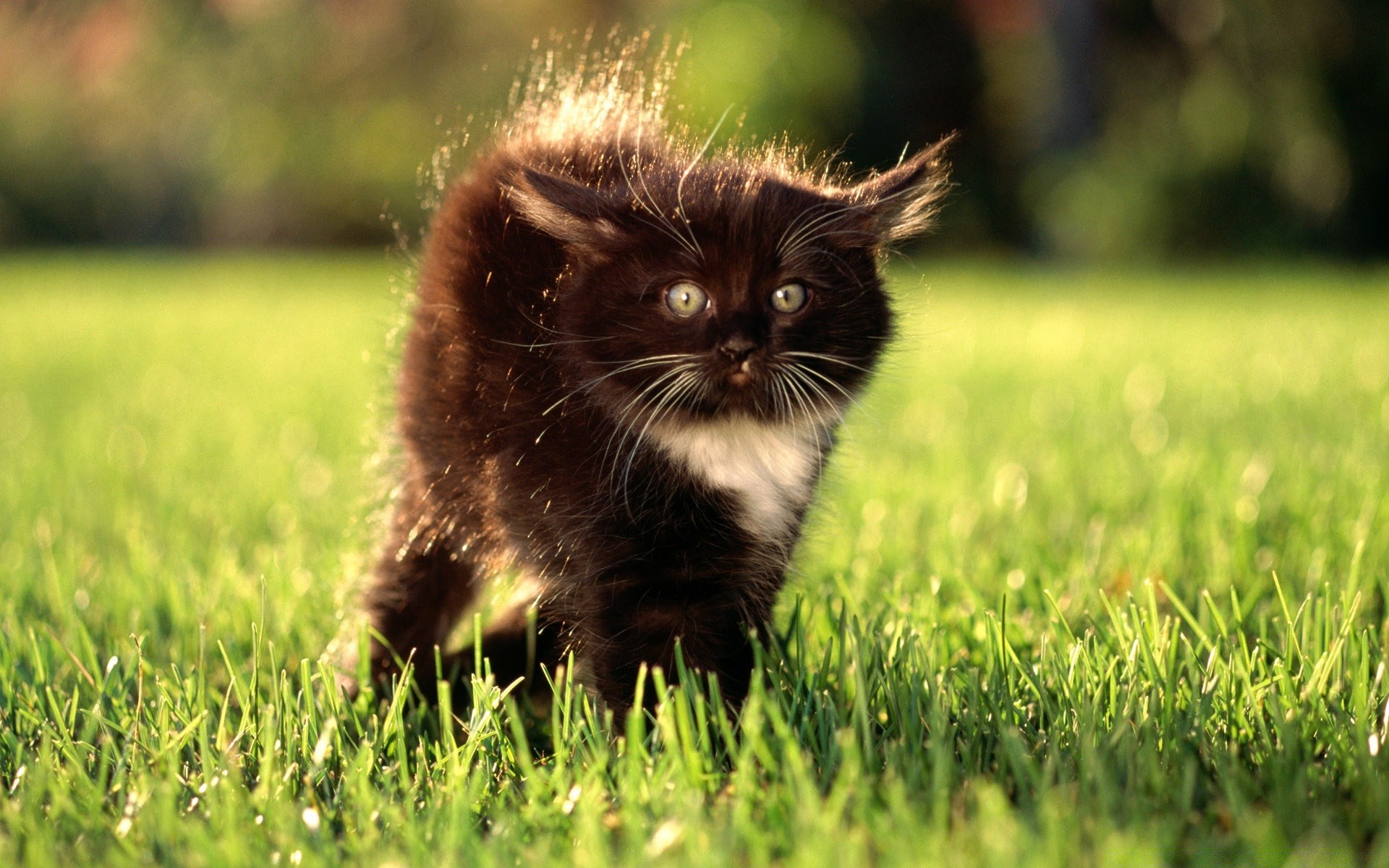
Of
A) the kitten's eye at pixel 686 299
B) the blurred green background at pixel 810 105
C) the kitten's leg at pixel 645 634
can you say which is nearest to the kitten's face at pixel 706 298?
the kitten's eye at pixel 686 299

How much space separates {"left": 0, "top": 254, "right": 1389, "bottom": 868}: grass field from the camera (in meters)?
1.59

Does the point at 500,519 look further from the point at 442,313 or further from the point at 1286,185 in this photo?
the point at 1286,185

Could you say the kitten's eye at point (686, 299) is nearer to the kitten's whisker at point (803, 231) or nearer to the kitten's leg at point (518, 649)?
the kitten's whisker at point (803, 231)

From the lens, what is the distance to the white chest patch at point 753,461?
208cm

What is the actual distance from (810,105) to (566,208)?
1380cm

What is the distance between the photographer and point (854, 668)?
2.03 meters

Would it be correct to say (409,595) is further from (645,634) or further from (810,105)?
(810,105)

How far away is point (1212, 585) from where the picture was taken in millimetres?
2781

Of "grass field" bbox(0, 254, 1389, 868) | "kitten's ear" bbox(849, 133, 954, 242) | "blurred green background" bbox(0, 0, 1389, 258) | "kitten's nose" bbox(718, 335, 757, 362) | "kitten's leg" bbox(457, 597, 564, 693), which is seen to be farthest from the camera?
"blurred green background" bbox(0, 0, 1389, 258)

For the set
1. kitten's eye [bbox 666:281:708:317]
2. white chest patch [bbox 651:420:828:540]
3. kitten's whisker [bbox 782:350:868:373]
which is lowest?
white chest patch [bbox 651:420:828:540]

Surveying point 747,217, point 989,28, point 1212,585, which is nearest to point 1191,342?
point 1212,585

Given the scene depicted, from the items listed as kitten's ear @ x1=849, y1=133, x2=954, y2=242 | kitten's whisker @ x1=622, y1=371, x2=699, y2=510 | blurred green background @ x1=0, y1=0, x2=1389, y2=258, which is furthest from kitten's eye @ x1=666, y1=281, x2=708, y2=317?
blurred green background @ x1=0, y1=0, x2=1389, y2=258

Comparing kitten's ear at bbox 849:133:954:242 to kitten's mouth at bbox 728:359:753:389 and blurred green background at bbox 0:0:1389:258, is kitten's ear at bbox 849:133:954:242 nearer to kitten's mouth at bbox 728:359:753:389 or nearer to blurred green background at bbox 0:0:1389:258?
kitten's mouth at bbox 728:359:753:389

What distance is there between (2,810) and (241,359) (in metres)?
6.20
